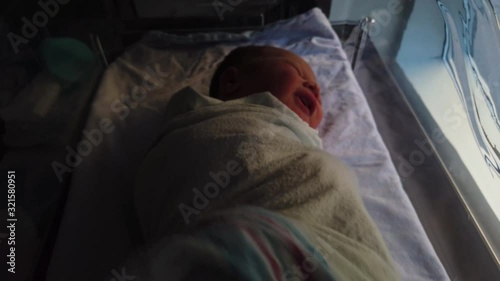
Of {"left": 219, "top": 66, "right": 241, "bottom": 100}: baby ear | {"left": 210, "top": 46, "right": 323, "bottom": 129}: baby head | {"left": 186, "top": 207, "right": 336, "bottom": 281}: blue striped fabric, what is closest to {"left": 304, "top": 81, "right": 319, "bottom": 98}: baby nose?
{"left": 210, "top": 46, "right": 323, "bottom": 129}: baby head

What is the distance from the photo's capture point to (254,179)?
2.02 ft

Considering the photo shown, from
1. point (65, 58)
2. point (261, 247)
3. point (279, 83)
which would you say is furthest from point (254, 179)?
point (65, 58)

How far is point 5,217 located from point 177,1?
2.60 ft

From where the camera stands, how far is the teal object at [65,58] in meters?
1.06

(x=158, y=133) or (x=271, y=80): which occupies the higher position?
(x=271, y=80)

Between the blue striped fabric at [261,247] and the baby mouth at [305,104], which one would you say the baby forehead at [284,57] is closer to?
the baby mouth at [305,104]

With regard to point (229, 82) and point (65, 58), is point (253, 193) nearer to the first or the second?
point (229, 82)

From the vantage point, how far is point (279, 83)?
917 millimetres

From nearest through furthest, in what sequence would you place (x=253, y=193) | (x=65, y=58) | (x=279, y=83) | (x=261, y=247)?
(x=261, y=247), (x=253, y=193), (x=279, y=83), (x=65, y=58)

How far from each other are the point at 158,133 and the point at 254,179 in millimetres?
398


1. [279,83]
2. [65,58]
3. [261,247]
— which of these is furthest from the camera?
[65,58]

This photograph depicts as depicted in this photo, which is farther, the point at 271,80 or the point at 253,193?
the point at 271,80

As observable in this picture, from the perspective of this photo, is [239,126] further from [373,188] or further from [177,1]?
[177,1]

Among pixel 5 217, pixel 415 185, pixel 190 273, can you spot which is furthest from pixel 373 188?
pixel 5 217
